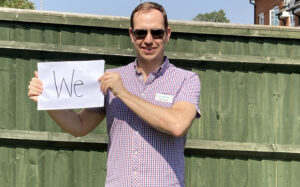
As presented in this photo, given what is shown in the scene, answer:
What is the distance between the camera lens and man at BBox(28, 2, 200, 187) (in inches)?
63.0

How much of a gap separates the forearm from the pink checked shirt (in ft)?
0.33

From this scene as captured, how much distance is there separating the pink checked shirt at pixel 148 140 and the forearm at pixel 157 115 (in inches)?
4.0

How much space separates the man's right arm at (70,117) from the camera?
1.77 m

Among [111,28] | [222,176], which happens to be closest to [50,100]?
[111,28]

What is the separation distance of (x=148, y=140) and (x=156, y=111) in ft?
0.60

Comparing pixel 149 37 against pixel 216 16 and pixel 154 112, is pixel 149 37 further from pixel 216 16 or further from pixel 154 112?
pixel 216 16

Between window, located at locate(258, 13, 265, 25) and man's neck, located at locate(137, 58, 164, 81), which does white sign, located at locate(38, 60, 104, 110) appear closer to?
man's neck, located at locate(137, 58, 164, 81)

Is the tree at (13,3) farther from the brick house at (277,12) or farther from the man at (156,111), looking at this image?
the man at (156,111)

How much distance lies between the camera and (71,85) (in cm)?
181

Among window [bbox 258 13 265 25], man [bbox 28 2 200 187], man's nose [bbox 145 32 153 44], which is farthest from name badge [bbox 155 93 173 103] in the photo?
window [bbox 258 13 265 25]

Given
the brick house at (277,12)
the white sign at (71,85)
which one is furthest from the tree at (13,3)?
the white sign at (71,85)

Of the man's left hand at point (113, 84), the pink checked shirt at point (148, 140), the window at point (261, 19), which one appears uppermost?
the window at point (261, 19)

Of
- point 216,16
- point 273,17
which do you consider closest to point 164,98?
point 273,17

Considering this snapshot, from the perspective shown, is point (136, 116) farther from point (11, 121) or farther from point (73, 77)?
point (11, 121)
